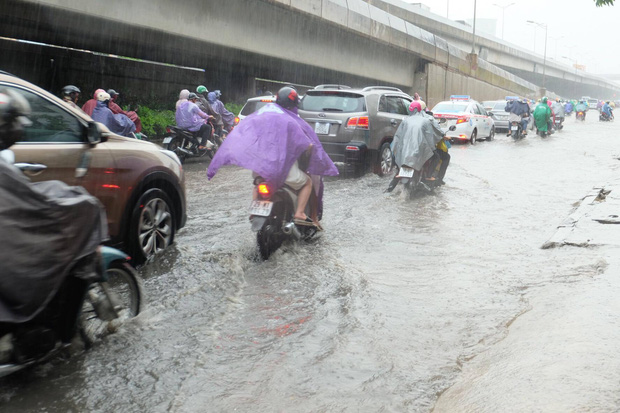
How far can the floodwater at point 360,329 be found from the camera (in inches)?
153

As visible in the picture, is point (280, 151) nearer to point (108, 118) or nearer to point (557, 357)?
point (557, 357)

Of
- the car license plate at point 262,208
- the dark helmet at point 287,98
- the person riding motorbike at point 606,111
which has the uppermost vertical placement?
the person riding motorbike at point 606,111

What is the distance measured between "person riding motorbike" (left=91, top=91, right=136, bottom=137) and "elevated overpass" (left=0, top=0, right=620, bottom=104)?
11.9ft

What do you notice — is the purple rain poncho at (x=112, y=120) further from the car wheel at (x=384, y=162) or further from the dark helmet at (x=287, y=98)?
the dark helmet at (x=287, y=98)

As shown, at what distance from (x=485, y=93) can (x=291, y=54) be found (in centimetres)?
2754

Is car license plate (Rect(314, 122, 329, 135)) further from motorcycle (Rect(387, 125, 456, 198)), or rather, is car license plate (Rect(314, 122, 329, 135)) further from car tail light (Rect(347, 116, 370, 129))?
motorcycle (Rect(387, 125, 456, 198))

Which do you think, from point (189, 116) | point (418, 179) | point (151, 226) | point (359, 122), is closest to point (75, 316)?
point (151, 226)

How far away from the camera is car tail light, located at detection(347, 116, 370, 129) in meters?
13.9

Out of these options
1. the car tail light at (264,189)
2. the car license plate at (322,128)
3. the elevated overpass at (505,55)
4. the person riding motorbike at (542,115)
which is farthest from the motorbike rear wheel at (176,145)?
the elevated overpass at (505,55)

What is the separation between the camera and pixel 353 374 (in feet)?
13.9

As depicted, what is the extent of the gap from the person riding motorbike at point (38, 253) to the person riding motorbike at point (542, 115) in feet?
91.0

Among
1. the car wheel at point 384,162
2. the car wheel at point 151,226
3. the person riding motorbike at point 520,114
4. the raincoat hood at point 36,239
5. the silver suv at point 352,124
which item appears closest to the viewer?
the raincoat hood at point 36,239

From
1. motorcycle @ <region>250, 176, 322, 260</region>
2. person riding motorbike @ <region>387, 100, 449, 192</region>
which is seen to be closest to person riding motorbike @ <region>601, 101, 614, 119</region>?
person riding motorbike @ <region>387, 100, 449, 192</region>

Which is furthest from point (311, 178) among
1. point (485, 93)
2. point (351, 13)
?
point (485, 93)
